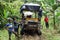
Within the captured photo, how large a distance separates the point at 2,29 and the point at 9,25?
638 cm

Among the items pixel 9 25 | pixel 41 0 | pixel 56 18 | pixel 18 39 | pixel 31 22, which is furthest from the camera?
pixel 41 0

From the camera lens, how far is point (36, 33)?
632 inches

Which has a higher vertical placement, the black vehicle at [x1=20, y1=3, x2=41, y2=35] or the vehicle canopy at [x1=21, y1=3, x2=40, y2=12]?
the vehicle canopy at [x1=21, y1=3, x2=40, y2=12]

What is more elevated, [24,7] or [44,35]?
[24,7]

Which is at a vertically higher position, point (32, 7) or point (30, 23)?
point (32, 7)

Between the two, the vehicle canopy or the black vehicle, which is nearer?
the black vehicle

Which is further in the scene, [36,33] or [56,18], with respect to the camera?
[56,18]

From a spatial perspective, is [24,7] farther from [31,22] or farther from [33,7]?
[31,22]

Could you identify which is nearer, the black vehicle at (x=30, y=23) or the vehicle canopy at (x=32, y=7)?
the black vehicle at (x=30, y=23)

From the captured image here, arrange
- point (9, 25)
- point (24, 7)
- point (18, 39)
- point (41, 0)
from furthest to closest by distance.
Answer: point (41, 0), point (24, 7), point (18, 39), point (9, 25)

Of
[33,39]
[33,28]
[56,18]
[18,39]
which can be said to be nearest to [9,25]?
[18,39]

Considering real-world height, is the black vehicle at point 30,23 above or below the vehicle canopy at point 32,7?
below

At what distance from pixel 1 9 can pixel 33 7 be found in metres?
2.81

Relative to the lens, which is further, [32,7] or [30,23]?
[32,7]
